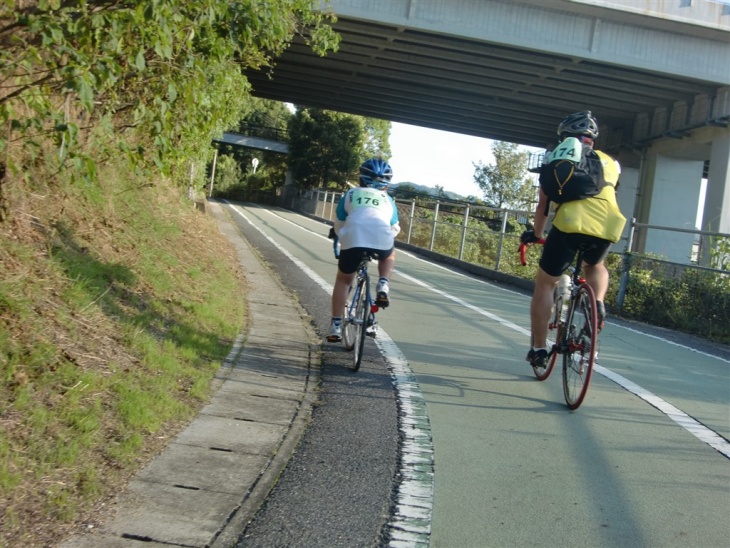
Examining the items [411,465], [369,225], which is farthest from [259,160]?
[411,465]

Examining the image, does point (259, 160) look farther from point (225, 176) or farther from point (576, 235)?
point (576, 235)

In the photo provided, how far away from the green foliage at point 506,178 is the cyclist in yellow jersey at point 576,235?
56.1m

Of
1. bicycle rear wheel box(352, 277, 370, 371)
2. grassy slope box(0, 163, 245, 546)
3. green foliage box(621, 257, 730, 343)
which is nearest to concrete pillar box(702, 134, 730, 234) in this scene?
green foliage box(621, 257, 730, 343)

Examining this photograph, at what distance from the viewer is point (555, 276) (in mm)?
6375

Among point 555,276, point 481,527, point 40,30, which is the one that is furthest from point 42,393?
point 555,276

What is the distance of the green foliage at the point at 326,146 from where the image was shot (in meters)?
65.5

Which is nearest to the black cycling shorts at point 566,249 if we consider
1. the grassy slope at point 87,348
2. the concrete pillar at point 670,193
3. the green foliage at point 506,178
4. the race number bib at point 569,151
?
the race number bib at point 569,151

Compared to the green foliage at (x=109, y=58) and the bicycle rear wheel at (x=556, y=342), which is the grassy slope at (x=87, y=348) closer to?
the green foliage at (x=109, y=58)

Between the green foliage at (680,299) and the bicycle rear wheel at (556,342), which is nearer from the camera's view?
the bicycle rear wheel at (556,342)

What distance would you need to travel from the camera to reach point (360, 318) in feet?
23.2

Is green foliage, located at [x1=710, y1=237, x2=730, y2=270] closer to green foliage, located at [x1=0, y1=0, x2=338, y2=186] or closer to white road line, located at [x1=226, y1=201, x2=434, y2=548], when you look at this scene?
white road line, located at [x1=226, y1=201, x2=434, y2=548]

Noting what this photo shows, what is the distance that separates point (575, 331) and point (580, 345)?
201mm

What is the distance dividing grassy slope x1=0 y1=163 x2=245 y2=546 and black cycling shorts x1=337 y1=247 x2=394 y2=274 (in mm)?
1248

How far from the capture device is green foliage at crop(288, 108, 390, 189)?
65.5m
